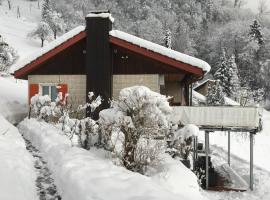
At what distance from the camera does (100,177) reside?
28.2ft

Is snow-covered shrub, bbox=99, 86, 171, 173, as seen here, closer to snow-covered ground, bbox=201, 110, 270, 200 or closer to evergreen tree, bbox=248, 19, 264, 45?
snow-covered ground, bbox=201, 110, 270, 200

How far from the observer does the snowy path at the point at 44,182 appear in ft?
28.3

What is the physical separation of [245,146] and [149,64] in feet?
63.2

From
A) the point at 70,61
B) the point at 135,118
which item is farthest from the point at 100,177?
the point at 70,61

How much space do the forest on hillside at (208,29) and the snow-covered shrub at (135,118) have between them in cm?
5589

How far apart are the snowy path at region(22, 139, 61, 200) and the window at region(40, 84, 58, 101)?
34.5ft

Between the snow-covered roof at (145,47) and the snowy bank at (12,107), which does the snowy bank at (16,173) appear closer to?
the snow-covered roof at (145,47)

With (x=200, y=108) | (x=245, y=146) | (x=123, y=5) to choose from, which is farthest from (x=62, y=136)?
(x=123, y=5)

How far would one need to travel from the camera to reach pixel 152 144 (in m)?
13.1

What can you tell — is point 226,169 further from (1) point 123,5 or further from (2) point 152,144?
(1) point 123,5

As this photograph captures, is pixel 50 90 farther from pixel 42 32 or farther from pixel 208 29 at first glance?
pixel 208 29

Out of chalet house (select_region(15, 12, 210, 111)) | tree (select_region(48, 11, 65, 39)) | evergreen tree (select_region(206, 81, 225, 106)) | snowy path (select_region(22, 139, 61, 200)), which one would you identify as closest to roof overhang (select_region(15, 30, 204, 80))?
chalet house (select_region(15, 12, 210, 111))

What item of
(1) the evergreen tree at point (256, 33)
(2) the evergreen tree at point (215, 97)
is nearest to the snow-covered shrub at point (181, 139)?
(2) the evergreen tree at point (215, 97)

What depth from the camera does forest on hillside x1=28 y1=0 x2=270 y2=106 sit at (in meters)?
80.8
